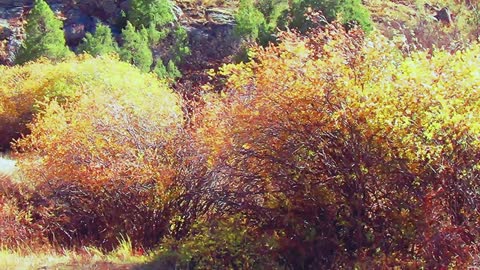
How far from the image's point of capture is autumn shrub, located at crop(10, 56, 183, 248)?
11695mm

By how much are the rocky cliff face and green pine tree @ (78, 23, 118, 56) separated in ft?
28.5

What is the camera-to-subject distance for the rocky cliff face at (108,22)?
49219 mm

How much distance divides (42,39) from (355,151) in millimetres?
33268

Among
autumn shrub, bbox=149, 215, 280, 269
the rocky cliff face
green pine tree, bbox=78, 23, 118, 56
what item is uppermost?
autumn shrub, bbox=149, 215, 280, 269

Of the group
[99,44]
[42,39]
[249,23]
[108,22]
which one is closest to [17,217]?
[42,39]

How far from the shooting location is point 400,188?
8.46 meters

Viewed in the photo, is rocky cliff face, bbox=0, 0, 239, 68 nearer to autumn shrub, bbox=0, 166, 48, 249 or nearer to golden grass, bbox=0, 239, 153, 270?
autumn shrub, bbox=0, 166, 48, 249

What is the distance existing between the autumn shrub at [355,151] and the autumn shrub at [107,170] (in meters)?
2.31

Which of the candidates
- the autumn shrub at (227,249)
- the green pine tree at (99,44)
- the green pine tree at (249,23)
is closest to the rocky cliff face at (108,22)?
the green pine tree at (249,23)

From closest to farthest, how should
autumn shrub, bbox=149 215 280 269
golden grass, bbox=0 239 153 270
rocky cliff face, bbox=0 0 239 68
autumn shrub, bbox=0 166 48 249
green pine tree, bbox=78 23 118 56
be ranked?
1. autumn shrub, bbox=149 215 280 269
2. golden grass, bbox=0 239 153 270
3. autumn shrub, bbox=0 166 48 249
4. green pine tree, bbox=78 23 118 56
5. rocky cliff face, bbox=0 0 239 68

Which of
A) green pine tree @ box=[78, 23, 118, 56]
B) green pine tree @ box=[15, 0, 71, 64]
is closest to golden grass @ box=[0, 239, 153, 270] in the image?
green pine tree @ box=[78, 23, 118, 56]

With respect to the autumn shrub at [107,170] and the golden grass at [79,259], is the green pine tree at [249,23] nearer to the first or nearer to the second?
the autumn shrub at [107,170]

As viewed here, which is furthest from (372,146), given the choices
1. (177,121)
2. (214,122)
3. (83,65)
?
(83,65)

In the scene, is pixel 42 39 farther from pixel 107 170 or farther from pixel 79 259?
pixel 79 259
